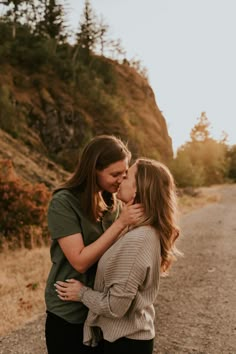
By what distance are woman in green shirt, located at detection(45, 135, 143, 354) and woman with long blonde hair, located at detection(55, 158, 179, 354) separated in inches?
3.6

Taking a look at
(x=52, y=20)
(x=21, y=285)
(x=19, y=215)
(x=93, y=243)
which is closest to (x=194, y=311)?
(x=21, y=285)

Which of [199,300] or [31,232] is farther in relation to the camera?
[31,232]

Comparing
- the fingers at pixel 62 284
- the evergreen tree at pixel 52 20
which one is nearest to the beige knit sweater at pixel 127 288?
the fingers at pixel 62 284

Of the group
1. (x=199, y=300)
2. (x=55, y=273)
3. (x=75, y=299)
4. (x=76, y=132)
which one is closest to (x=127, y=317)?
(x=75, y=299)

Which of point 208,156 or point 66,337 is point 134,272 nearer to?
point 66,337

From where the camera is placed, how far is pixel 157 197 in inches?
101

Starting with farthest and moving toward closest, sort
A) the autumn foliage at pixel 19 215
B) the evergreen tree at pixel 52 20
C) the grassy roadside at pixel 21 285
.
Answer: the evergreen tree at pixel 52 20 < the autumn foliage at pixel 19 215 < the grassy roadside at pixel 21 285

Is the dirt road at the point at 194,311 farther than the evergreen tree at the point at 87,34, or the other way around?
the evergreen tree at the point at 87,34

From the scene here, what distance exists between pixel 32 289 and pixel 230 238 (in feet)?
25.8

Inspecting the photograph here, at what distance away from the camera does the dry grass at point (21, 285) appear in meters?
6.55

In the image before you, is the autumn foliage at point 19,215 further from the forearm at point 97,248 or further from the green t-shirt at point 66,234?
the forearm at point 97,248

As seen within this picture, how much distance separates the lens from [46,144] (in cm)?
3769

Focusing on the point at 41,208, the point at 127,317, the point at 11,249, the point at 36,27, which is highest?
the point at 36,27

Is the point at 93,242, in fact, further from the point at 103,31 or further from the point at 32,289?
the point at 103,31
